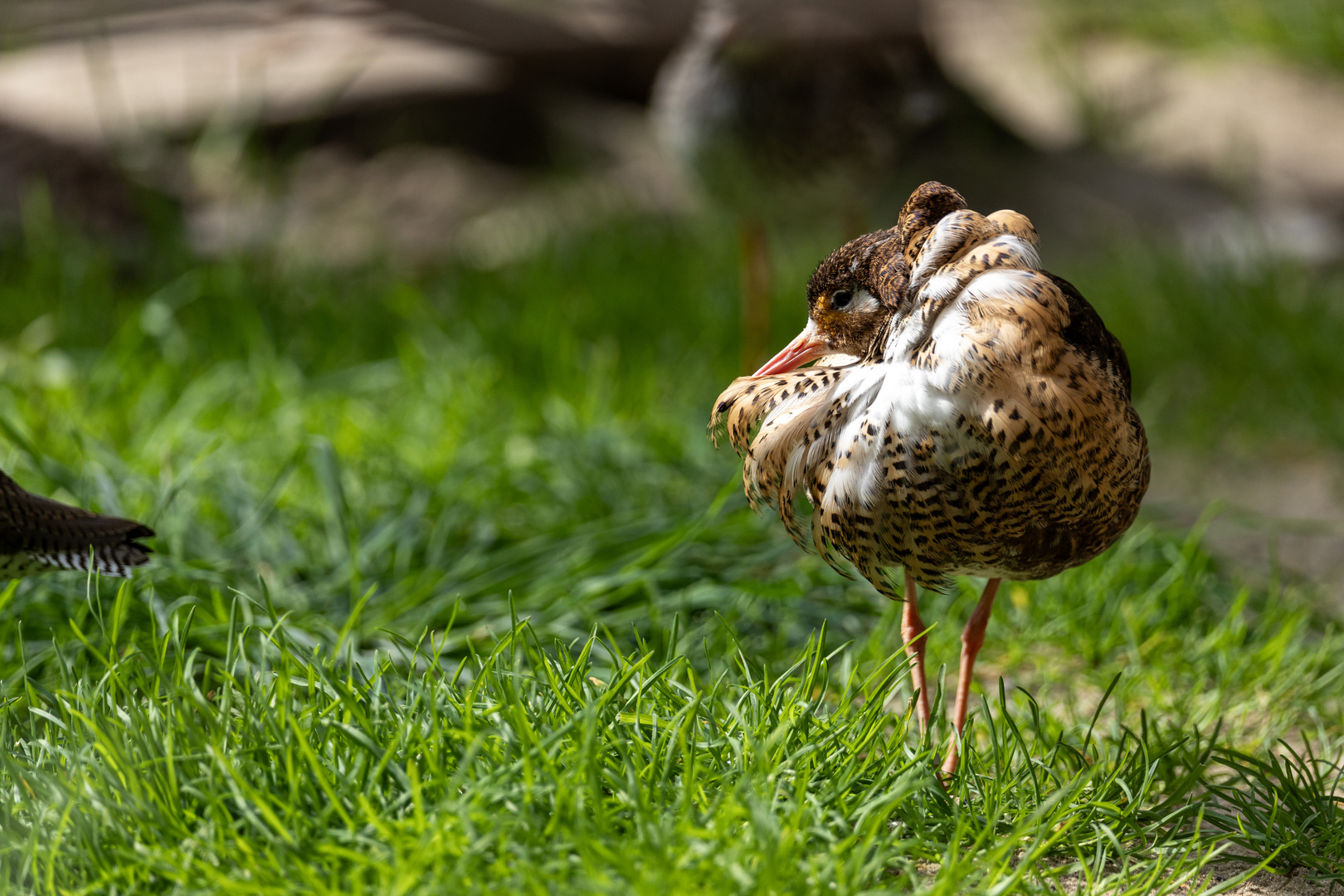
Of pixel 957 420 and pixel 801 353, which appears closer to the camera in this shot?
pixel 957 420

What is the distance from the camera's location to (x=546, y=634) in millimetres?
3004

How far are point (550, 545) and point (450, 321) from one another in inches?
86.1

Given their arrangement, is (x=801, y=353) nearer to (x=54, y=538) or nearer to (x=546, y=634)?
(x=546, y=634)

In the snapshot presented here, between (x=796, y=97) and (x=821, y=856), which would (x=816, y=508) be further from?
(x=796, y=97)

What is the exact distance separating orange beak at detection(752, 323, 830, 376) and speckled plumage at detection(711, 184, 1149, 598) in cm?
7

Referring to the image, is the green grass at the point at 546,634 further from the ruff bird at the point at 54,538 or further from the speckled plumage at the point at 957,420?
the speckled plumage at the point at 957,420

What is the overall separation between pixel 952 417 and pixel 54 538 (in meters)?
1.82

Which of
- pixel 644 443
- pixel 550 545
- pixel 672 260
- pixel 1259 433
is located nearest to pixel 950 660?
pixel 550 545

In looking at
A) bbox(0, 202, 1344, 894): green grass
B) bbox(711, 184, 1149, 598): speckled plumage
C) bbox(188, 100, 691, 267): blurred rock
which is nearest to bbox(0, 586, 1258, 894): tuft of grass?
bbox(0, 202, 1344, 894): green grass

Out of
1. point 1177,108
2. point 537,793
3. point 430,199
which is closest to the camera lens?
point 537,793

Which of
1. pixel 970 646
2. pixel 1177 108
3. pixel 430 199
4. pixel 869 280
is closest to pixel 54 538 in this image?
pixel 869 280

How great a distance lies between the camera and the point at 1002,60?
9156 millimetres

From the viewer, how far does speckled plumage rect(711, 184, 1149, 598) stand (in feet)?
6.28

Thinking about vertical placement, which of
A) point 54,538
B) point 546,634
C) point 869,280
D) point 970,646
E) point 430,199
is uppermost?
point 869,280
